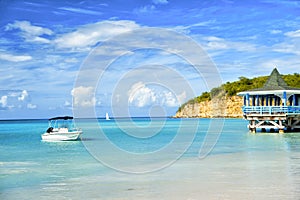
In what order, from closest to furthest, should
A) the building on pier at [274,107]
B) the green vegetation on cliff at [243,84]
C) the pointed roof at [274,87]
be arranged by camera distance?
the building on pier at [274,107]
the pointed roof at [274,87]
the green vegetation on cliff at [243,84]

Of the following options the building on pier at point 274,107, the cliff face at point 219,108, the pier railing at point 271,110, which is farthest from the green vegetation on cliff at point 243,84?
the pier railing at point 271,110

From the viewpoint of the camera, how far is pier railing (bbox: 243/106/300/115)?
33656 millimetres

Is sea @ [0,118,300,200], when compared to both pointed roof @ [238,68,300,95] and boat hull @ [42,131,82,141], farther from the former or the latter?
pointed roof @ [238,68,300,95]

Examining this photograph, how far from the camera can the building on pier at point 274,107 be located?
33.9m

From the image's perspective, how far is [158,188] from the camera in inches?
476

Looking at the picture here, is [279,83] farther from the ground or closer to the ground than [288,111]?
farther from the ground

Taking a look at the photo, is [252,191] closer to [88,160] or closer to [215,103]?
[88,160]

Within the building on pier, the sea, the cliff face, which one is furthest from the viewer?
the cliff face

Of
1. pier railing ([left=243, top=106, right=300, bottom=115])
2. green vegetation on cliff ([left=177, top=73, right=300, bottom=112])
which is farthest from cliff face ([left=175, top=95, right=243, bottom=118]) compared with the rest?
pier railing ([left=243, top=106, right=300, bottom=115])

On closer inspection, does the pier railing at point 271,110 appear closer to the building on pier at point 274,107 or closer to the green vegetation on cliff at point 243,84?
the building on pier at point 274,107

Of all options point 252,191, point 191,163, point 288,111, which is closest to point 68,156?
point 191,163

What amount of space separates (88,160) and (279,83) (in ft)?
73.7

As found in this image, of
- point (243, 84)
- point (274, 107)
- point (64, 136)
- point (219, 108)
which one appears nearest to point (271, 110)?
point (274, 107)

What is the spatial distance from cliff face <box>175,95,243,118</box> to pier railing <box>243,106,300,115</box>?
2457 inches
